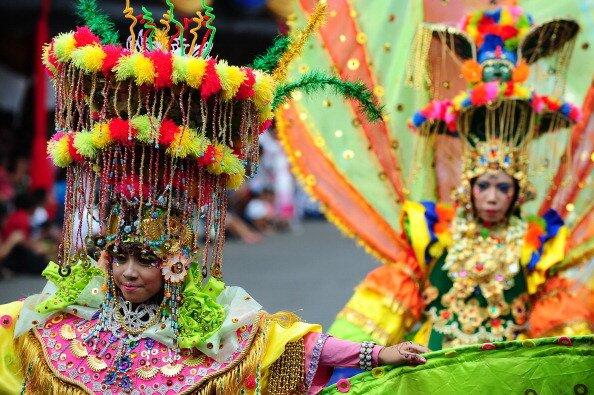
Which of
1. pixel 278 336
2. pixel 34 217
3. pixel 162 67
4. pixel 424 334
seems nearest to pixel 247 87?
pixel 162 67

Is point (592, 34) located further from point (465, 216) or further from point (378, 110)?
point (378, 110)

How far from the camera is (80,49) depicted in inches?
144

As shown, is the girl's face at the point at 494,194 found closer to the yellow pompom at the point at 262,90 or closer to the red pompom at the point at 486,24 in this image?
the red pompom at the point at 486,24

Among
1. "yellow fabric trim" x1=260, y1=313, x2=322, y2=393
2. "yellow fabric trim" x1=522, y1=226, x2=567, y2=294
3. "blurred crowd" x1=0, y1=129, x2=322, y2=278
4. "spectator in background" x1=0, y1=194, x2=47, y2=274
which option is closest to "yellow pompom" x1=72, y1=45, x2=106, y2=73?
"yellow fabric trim" x1=260, y1=313, x2=322, y2=393

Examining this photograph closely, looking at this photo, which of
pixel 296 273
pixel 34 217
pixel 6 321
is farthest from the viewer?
pixel 296 273

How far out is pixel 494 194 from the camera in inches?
226

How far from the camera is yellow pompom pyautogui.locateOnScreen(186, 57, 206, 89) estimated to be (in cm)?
364

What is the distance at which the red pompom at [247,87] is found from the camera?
3.74m

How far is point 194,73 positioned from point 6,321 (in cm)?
110

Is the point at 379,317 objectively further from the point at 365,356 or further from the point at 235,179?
the point at 235,179

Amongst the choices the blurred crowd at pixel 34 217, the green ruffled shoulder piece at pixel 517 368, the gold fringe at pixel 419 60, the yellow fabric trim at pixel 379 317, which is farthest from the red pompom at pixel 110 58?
the blurred crowd at pixel 34 217

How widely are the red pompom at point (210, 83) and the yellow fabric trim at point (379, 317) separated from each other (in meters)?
2.31

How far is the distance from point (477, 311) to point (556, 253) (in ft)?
1.58

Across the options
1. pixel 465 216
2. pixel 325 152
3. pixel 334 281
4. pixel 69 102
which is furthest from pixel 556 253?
pixel 334 281
